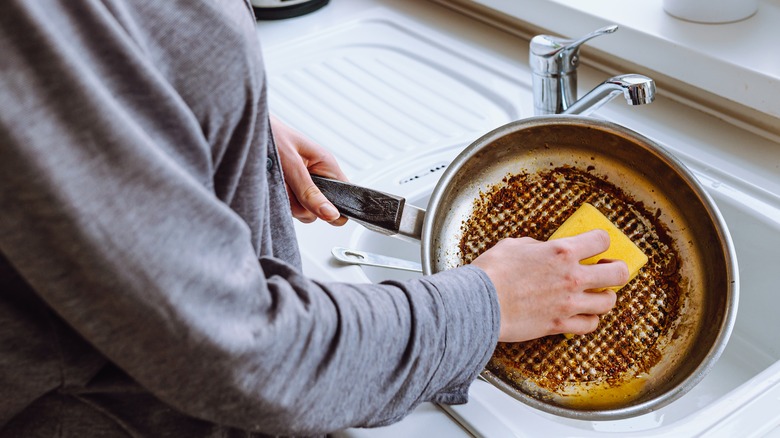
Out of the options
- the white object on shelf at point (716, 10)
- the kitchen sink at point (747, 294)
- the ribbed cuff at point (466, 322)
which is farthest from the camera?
the white object on shelf at point (716, 10)

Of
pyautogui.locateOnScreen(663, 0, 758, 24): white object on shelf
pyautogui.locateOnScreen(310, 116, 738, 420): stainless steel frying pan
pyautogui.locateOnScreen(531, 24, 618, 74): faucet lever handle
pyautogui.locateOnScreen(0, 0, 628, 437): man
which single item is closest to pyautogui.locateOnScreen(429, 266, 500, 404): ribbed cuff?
pyautogui.locateOnScreen(0, 0, 628, 437): man

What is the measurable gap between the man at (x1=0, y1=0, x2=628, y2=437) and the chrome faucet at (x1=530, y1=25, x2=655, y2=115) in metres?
0.43

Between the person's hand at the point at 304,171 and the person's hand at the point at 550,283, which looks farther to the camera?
the person's hand at the point at 304,171

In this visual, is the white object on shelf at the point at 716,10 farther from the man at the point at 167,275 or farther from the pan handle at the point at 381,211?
the man at the point at 167,275

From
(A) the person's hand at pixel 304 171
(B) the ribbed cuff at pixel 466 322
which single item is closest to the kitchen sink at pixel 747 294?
(A) the person's hand at pixel 304 171

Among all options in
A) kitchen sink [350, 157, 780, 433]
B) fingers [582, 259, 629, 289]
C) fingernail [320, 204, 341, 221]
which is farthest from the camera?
kitchen sink [350, 157, 780, 433]

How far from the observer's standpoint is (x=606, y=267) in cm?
69

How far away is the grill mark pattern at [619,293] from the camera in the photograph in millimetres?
718

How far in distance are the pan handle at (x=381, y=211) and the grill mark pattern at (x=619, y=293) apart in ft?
0.24

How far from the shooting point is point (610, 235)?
747 millimetres

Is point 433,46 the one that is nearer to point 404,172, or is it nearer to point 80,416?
point 404,172

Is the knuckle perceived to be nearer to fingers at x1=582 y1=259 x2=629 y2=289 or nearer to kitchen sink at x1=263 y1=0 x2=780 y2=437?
kitchen sink at x1=263 y1=0 x2=780 y2=437

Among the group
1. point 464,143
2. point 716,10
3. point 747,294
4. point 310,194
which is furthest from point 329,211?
point 716,10

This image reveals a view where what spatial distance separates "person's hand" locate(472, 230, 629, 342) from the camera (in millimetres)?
643
